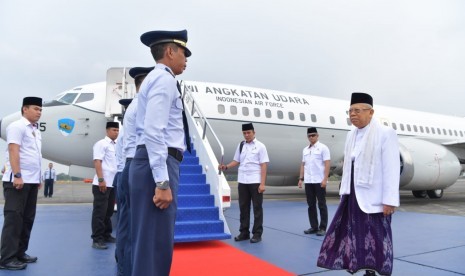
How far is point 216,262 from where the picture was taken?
4.48 metres

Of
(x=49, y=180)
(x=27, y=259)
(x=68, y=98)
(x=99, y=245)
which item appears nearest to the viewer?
(x=27, y=259)

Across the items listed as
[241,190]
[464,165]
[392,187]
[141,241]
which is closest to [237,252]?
[241,190]

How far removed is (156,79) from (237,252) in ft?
10.8

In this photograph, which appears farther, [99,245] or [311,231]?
[311,231]

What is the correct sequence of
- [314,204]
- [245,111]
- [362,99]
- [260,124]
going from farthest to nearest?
[260,124], [245,111], [314,204], [362,99]

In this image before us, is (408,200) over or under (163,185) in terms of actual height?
under

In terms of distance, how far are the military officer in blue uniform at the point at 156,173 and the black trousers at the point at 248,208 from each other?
3608 mm

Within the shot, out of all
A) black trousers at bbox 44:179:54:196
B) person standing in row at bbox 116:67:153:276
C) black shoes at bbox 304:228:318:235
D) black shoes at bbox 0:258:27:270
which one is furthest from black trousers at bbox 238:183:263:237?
black trousers at bbox 44:179:54:196

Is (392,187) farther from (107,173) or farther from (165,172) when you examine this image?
(107,173)

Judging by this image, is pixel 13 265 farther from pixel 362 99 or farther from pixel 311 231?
pixel 311 231

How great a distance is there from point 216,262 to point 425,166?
8699 millimetres

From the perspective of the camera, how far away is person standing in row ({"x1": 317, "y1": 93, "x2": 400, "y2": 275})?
10.6 ft

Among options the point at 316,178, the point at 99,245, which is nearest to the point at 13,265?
the point at 99,245

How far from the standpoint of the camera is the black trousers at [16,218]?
4090 mm
